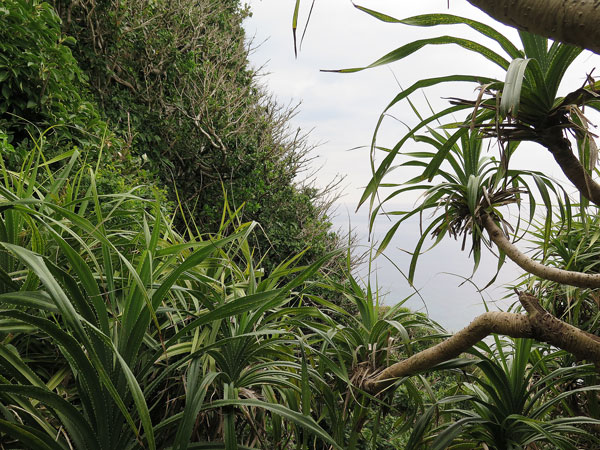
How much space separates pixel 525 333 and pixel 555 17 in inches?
23.6

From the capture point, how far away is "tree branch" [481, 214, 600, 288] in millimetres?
830

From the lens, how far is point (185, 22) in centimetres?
476

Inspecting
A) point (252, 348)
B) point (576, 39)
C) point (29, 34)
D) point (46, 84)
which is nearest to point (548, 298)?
point (252, 348)

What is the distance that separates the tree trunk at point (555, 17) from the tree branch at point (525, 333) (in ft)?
1.78

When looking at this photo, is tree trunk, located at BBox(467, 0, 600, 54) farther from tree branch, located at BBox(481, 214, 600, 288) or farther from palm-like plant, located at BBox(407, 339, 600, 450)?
palm-like plant, located at BBox(407, 339, 600, 450)

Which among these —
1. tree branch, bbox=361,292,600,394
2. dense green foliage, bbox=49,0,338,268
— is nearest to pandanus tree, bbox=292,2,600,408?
tree branch, bbox=361,292,600,394

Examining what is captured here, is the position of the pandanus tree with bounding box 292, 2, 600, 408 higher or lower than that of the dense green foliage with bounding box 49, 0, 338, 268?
lower

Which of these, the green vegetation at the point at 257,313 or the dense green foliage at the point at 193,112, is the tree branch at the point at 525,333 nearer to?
the green vegetation at the point at 257,313

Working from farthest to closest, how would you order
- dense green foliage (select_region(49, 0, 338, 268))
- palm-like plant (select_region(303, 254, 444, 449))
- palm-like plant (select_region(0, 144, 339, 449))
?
dense green foliage (select_region(49, 0, 338, 268))
palm-like plant (select_region(303, 254, 444, 449))
palm-like plant (select_region(0, 144, 339, 449))

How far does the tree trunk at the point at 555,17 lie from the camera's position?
44 centimetres

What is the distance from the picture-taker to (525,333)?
2.69ft

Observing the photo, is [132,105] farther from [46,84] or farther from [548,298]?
[548,298]

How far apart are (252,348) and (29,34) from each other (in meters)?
1.98

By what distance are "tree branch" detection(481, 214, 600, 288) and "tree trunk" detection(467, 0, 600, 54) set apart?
0.54 metres
